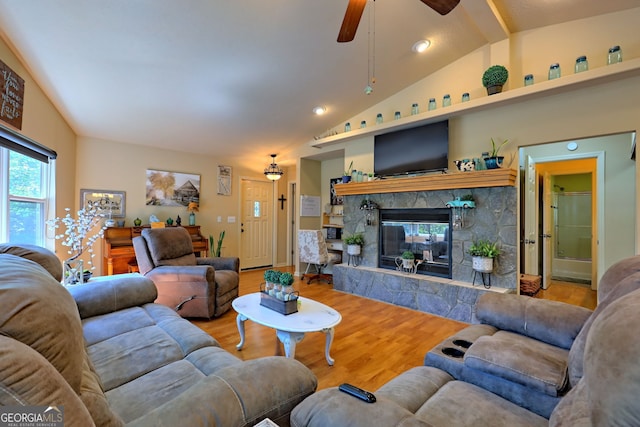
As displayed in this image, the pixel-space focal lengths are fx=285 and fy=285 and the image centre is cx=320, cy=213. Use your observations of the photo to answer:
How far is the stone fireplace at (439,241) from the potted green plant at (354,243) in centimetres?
10

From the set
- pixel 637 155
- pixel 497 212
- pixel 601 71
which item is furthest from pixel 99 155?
pixel 637 155

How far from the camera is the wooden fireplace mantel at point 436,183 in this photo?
311 centimetres

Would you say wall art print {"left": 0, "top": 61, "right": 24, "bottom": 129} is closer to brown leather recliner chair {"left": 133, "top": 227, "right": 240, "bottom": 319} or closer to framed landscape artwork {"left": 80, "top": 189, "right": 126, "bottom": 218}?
brown leather recliner chair {"left": 133, "top": 227, "right": 240, "bottom": 319}

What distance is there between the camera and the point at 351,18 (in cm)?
201

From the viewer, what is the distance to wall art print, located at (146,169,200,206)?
16.3 feet

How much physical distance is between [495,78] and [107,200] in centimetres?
569

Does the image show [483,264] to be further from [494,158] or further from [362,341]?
[362,341]

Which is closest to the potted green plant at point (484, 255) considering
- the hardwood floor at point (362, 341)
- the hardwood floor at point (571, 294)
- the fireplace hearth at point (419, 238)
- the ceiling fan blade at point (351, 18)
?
the fireplace hearth at point (419, 238)

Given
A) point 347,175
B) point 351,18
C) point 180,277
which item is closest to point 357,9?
point 351,18

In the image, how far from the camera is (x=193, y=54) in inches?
114

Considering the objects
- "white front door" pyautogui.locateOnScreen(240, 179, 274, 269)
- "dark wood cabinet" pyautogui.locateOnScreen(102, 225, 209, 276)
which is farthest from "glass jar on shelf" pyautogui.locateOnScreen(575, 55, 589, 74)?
"dark wood cabinet" pyautogui.locateOnScreen(102, 225, 209, 276)

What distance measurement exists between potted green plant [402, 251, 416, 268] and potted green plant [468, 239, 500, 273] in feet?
2.51

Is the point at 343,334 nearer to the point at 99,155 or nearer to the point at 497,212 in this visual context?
the point at 497,212

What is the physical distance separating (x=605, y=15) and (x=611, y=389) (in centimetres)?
384
